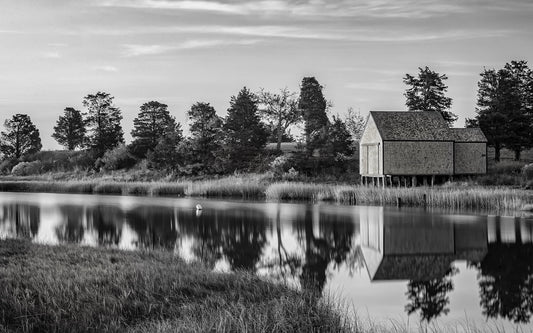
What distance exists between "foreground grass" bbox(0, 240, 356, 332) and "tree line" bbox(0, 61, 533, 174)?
134ft

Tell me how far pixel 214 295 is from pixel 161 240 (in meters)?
10.6

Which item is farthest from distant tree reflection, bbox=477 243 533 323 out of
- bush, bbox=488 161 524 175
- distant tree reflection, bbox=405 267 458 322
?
bush, bbox=488 161 524 175

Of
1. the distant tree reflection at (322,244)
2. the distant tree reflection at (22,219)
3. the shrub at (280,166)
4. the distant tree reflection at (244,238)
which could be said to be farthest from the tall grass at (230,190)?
the distant tree reflection at (22,219)

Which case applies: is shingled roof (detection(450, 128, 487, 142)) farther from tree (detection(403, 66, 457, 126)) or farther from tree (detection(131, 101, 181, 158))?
tree (detection(131, 101, 181, 158))

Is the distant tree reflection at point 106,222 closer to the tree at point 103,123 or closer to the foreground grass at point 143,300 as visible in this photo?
the foreground grass at point 143,300

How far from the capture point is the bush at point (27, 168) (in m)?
69.7

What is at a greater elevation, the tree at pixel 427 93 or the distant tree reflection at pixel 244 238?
the tree at pixel 427 93

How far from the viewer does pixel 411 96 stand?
57.5 meters

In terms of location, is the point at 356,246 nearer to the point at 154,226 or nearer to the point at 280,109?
the point at 154,226

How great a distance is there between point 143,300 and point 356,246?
1143cm

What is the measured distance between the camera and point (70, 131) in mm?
81312

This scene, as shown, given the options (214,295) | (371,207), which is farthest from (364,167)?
(214,295)

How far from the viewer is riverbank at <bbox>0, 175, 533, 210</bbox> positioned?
3014 cm

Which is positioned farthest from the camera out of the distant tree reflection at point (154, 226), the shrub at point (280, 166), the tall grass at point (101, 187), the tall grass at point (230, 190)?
the shrub at point (280, 166)
